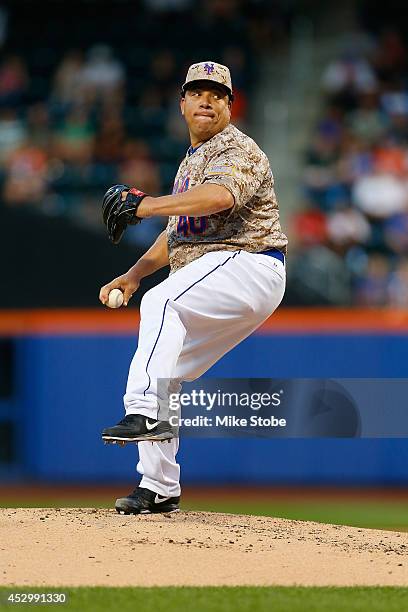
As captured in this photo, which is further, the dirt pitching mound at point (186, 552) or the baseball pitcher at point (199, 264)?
the baseball pitcher at point (199, 264)

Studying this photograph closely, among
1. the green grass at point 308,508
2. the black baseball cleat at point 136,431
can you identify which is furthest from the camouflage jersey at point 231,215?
the green grass at point 308,508

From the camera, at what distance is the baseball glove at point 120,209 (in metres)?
4.84

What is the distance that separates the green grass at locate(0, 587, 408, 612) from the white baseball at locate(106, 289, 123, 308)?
60.6 inches

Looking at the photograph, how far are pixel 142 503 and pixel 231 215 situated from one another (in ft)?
4.32

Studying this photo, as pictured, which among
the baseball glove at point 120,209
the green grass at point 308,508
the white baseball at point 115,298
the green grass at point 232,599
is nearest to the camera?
the green grass at point 232,599

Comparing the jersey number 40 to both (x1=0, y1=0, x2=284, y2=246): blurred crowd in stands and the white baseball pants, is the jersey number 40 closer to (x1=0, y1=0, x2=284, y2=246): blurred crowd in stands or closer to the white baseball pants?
the white baseball pants

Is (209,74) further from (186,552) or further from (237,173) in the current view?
(186,552)

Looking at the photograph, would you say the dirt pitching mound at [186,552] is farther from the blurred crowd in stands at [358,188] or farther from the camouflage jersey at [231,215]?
the blurred crowd in stands at [358,188]

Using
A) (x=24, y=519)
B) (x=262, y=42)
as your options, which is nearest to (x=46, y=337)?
(x=24, y=519)

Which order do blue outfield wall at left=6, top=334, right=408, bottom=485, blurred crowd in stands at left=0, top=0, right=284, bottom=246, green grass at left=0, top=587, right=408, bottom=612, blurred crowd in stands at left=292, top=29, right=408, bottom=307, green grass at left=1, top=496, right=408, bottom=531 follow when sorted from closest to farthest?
green grass at left=0, top=587, right=408, bottom=612, green grass at left=1, top=496, right=408, bottom=531, blue outfield wall at left=6, top=334, right=408, bottom=485, blurred crowd in stands at left=292, top=29, right=408, bottom=307, blurred crowd in stands at left=0, top=0, right=284, bottom=246

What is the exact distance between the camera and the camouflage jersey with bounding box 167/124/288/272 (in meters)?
5.08

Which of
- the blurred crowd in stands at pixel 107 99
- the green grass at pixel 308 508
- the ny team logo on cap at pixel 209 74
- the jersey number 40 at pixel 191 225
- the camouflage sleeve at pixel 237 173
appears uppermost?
the blurred crowd in stands at pixel 107 99

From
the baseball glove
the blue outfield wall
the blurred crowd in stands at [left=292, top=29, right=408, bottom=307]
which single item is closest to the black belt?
the baseball glove

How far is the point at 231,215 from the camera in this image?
5.12 meters
